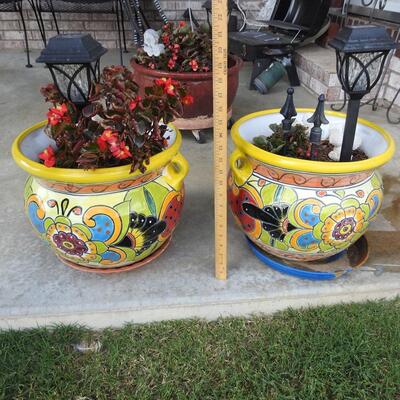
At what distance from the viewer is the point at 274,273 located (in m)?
1.69

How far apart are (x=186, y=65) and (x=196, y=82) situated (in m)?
0.17

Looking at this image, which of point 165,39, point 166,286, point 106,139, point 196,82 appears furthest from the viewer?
point 165,39

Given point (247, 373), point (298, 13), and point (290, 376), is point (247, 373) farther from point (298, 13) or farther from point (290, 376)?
point (298, 13)

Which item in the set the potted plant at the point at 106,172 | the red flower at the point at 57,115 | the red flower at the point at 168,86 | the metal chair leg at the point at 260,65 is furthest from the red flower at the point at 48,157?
the metal chair leg at the point at 260,65

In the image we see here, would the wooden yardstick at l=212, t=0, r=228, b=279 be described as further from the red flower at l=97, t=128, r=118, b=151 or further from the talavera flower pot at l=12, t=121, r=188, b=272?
the red flower at l=97, t=128, r=118, b=151

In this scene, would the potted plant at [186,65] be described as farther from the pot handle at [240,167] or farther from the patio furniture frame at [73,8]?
the patio furniture frame at [73,8]

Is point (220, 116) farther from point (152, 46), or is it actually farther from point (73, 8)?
point (73, 8)

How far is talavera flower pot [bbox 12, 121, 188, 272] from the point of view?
1389mm

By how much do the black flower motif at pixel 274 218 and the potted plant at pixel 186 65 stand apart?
1294 millimetres

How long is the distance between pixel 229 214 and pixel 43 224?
0.96 metres

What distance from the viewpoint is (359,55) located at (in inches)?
53.5

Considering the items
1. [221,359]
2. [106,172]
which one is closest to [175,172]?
[106,172]

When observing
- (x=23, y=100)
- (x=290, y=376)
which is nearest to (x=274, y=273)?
(x=290, y=376)

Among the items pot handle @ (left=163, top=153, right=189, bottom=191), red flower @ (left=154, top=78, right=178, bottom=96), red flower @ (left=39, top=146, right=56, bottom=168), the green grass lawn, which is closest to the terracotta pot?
pot handle @ (left=163, top=153, right=189, bottom=191)
